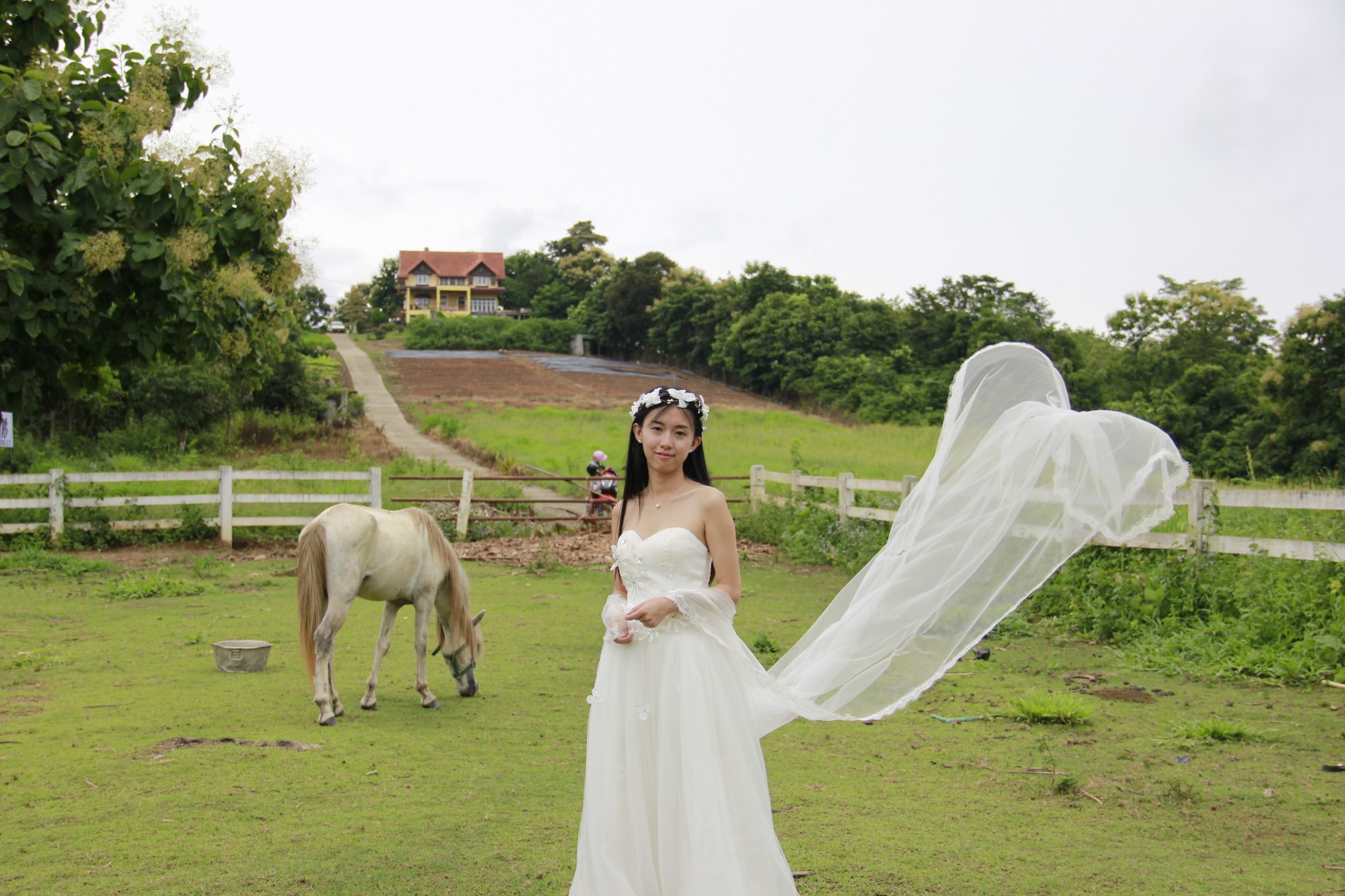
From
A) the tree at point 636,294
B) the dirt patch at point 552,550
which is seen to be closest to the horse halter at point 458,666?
the dirt patch at point 552,550

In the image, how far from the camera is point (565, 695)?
7164 millimetres

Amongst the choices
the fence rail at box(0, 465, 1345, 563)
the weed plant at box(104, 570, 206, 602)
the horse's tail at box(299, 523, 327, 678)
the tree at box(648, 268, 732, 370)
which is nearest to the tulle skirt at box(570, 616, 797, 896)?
the horse's tail at box(299, 523, 327, 678)

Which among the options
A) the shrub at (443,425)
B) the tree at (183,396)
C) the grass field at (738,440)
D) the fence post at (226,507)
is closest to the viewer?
the fence post at (226,507)

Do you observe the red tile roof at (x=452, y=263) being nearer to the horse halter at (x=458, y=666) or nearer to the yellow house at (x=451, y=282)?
the yellow house at (x=451, y=282)

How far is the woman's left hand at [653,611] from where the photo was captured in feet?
10.9

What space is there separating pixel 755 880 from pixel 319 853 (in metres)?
1.98

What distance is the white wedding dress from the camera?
10.5ft

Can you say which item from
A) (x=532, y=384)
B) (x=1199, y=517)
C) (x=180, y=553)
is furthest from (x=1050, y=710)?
(x=532, y=384)

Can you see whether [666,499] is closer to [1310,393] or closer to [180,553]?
[180,553]

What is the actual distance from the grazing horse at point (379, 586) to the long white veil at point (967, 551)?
3.71 meters

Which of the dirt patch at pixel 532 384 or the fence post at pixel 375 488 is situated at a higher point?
the dirt patch at pixel 532 384

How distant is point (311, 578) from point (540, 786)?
2376 mm

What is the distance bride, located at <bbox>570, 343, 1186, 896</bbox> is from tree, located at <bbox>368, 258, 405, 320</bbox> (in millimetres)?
98545

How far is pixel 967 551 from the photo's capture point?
12.5 feet
